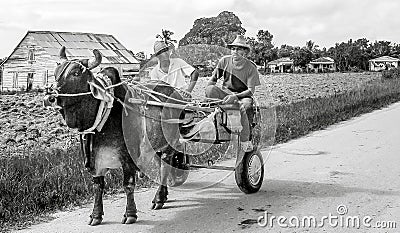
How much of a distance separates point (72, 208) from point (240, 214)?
6.62 feet

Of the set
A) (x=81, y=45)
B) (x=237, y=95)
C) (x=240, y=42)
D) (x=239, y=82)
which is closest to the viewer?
(x=237, y=95)

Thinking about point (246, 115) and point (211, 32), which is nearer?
point (246, 115)

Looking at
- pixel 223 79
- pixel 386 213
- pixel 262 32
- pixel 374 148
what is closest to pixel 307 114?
pixel 374 148

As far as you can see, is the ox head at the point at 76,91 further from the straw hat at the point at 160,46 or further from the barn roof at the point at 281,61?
the barn roof at the point at 281,61

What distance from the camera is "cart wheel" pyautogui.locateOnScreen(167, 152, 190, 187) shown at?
6.75m

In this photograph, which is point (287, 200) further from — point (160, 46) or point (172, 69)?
point (160, 46)

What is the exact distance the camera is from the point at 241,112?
6594 millimetres

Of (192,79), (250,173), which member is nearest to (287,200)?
(250,173)

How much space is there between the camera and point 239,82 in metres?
7.01

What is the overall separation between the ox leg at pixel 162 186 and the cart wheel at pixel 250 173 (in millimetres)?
949

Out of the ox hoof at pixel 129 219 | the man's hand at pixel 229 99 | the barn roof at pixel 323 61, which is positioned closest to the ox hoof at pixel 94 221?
the ox hoof at pixel 129 219

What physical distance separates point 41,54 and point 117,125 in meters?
32.9

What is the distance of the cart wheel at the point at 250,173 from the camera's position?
6.56 meters

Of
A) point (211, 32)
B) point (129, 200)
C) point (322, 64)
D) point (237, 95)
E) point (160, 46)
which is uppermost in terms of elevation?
point (322, 64)
